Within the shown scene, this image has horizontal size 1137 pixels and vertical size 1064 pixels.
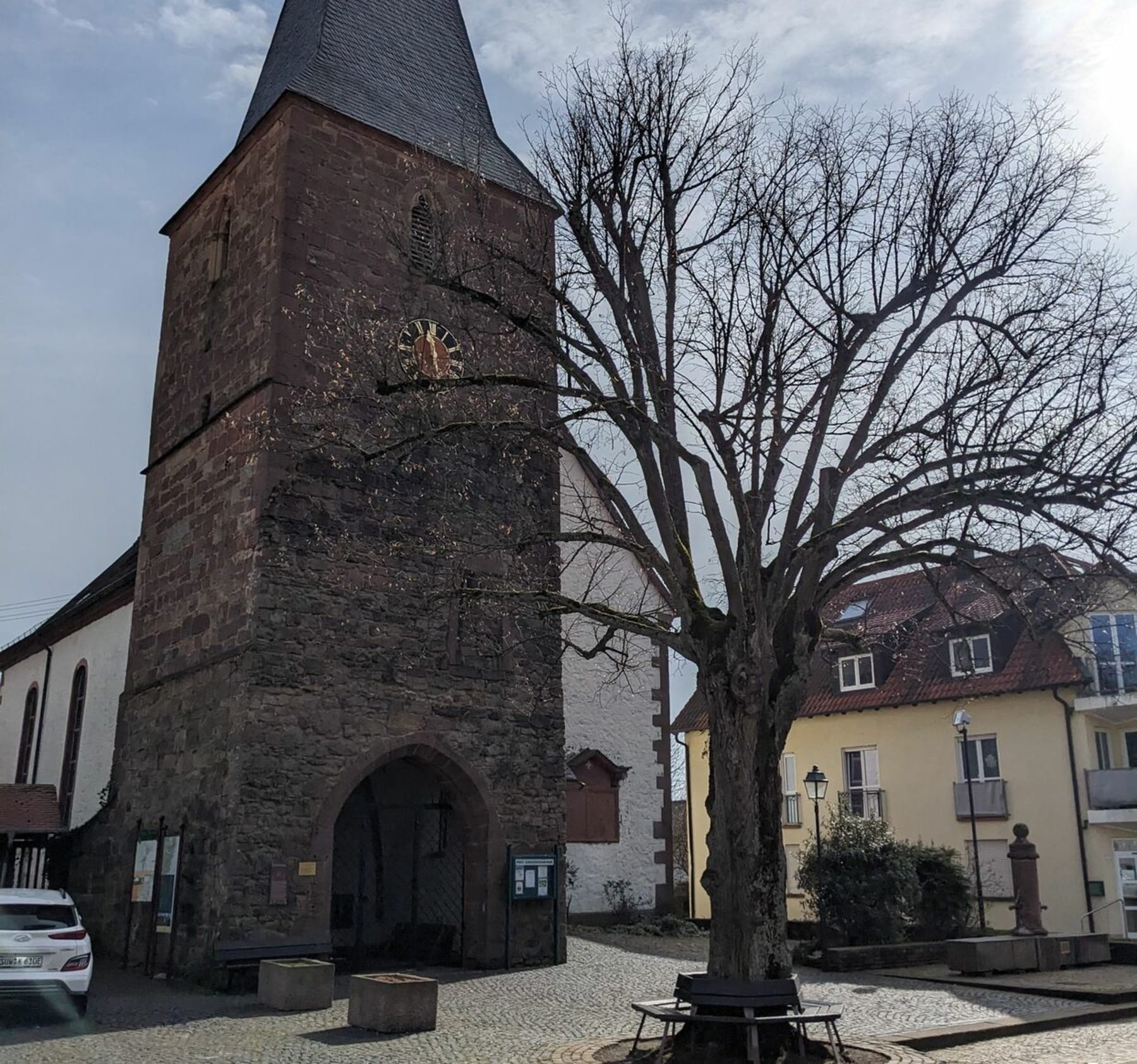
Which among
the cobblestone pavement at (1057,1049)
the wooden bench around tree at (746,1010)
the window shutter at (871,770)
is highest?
the window shutter at (871,770)

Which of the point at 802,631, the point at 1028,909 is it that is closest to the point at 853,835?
the point at 1028,909

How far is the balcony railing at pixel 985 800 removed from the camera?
28375 millimetres

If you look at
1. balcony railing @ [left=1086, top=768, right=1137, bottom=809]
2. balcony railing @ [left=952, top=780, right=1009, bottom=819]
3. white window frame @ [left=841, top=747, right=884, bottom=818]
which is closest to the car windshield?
balcony railing @ [left=952, top=780, right=1009, bottom=819]

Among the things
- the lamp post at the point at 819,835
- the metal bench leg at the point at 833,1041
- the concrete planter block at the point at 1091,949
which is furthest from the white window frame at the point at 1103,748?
the metal bench leg at the point at 833,1041

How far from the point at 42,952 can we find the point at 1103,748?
77.4ft

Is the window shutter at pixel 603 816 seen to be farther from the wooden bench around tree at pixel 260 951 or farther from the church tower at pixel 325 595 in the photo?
the wooden bench around tree at pixel 260 951

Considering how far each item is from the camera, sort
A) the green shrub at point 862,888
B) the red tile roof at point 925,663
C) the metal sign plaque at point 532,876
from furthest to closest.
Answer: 1. the red tile roof at point 925,663
2. the green shrub at point 862,888
3. the metal sign plaque at point 532,876

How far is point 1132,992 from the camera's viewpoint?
1400cm

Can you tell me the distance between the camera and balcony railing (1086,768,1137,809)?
2623 cm

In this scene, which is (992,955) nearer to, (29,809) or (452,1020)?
(452,1020)

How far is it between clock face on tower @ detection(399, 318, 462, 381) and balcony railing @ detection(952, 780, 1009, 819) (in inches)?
668

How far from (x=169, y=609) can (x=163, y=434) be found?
11.1 ft

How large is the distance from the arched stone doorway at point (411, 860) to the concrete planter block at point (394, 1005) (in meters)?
3.87

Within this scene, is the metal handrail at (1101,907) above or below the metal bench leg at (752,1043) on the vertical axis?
above
